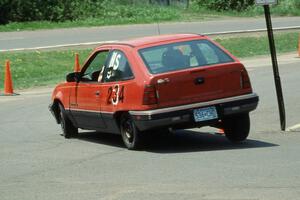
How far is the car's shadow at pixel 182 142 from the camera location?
38.0 feet

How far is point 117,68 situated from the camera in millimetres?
12016

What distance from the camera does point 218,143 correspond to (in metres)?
12.1

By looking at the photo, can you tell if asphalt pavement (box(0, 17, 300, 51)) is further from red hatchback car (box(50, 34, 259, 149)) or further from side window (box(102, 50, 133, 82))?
red hatchback car (box(50, 34, 259, 149))

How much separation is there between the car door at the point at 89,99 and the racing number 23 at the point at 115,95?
0.20m

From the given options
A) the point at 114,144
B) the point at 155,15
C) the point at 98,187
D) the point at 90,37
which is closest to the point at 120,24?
the point at 155,15

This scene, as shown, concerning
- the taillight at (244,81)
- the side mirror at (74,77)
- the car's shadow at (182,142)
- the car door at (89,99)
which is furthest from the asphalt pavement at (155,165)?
the side mirror at (74,77)

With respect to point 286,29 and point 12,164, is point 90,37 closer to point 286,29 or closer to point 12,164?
point 286,29

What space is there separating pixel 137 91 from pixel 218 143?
1.65m

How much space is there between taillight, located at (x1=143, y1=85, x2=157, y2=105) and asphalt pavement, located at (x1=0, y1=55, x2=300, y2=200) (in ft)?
2.37

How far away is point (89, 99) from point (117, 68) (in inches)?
33.4

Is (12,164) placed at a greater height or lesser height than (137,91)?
lesser

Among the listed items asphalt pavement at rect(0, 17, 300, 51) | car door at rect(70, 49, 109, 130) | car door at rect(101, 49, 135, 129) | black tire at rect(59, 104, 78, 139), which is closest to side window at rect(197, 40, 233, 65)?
car door at rect(101, 49, 135, 129)

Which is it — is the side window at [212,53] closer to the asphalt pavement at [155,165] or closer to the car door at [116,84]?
the car door at [116,84]

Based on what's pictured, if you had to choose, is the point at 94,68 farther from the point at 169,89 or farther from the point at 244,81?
the point at 244,81
